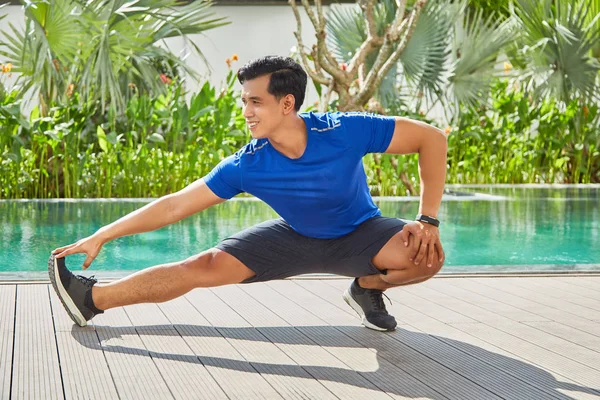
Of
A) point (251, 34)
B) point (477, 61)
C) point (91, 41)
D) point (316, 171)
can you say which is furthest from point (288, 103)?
point (251, 34)

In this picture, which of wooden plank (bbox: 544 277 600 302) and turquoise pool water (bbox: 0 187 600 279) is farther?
turquoise pool water (bbox: 0 187 600 279)

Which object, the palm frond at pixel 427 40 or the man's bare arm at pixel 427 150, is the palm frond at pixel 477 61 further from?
the man's bare arm at pixel 427 150

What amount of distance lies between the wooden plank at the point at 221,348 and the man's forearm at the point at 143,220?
1.19ft

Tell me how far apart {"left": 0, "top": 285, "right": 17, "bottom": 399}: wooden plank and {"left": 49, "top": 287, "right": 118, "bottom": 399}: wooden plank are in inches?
5.4

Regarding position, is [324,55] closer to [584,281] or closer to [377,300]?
[584,281]

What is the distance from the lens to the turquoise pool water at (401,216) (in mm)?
5441

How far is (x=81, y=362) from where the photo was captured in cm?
265

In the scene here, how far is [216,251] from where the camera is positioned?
10.4 feet

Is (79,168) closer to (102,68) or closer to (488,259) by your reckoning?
(102,68)

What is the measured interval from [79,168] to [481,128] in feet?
16.1

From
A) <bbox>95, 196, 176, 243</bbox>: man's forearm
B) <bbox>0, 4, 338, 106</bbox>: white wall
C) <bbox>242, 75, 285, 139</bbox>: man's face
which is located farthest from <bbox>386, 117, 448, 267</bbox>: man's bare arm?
<bbox>0, 4, 338, 106</bbox>: white wall

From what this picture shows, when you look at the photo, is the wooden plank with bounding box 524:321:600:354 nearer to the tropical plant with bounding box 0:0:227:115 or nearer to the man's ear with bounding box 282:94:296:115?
the man's ear with bounding box 282:94:296:115

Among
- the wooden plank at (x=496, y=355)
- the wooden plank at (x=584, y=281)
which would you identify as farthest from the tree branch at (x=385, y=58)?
the wooden plank at (x=496, y=355)

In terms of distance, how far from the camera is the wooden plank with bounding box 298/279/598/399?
2.41 meters
